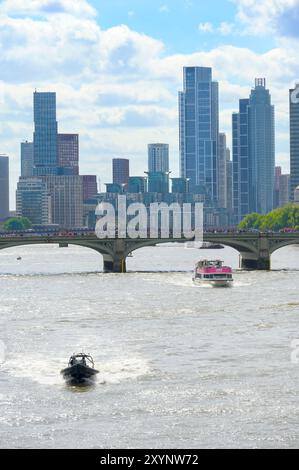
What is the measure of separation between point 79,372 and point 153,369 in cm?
506

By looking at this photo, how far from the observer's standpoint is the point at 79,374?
66.9 m

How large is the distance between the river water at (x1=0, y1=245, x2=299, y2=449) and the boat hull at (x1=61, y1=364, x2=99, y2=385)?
0.60m

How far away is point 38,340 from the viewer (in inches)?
3263

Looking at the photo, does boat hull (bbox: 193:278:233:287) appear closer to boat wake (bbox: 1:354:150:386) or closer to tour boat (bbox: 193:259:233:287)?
tour boat (bbox: 193:259:233:287)

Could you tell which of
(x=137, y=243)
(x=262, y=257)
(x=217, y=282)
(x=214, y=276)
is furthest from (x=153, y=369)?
(x=262, y=257)

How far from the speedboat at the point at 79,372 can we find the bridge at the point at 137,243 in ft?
281

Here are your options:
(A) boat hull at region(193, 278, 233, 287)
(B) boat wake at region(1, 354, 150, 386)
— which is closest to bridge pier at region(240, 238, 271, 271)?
(A) boat hull at region(193, 278, 233, 287)

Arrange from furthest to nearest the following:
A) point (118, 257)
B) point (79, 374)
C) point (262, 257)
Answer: point (262, 257)
point (118, 257)
point (79, 374)

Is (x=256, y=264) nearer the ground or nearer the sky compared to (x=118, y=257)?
nearer the ground

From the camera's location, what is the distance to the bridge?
156 meters

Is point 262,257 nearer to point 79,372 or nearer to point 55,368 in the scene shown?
point 55,368

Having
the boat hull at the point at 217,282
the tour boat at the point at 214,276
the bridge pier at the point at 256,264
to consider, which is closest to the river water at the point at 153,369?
the boat hull at the point at 217,282
